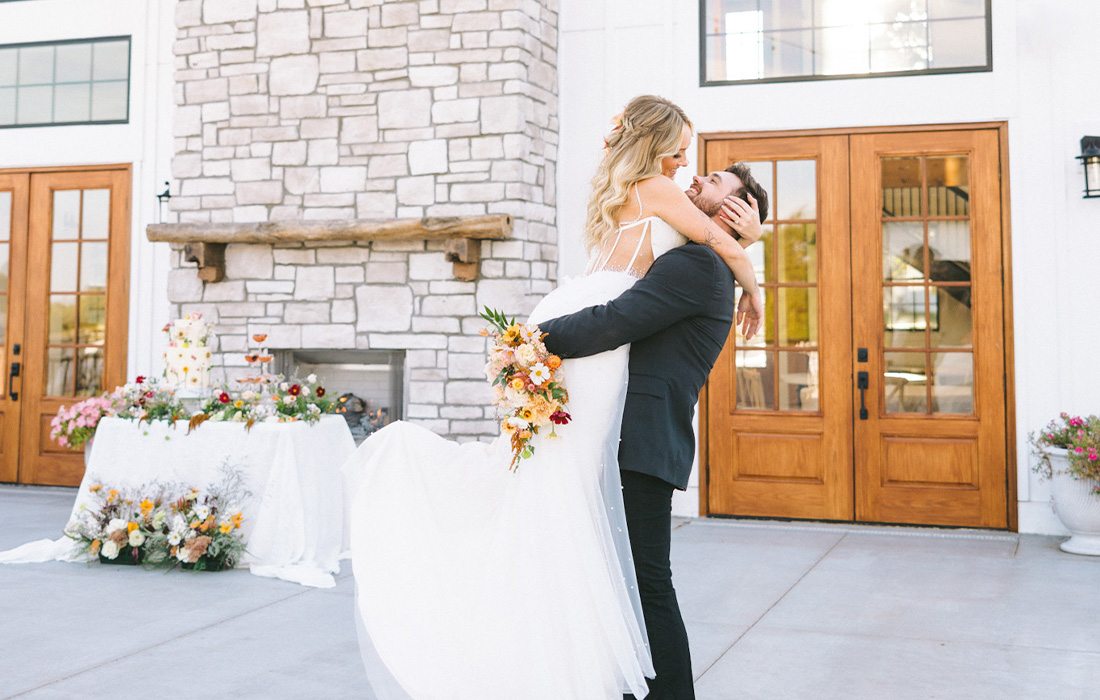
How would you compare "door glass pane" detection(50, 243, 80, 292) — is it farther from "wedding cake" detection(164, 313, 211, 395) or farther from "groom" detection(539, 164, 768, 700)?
"groom" detection(539, 164, 768, 700)

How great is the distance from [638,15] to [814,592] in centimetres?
422

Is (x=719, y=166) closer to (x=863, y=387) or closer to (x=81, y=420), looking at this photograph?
(x=863, y=387)

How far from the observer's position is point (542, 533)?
2.65 meters

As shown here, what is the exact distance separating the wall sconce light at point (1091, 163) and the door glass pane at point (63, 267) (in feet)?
24.2

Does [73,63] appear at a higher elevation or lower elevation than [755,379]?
higher

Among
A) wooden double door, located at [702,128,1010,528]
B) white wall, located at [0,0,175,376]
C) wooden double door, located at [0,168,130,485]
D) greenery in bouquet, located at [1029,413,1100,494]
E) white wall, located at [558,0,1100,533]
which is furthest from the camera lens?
wooden double door, located at [0,168,130,485]

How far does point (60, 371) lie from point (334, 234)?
9.95 feet

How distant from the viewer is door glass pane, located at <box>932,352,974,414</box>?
6621 mm

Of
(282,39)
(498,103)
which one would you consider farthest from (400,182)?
(282,39)

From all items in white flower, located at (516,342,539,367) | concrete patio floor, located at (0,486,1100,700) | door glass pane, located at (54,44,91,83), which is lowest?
concrete patio floor, located at (0,486,1100,700)

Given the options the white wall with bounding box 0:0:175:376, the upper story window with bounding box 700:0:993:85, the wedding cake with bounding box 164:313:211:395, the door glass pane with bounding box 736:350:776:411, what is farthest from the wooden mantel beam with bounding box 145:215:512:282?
the upper story window with bounding box 700:0:993:85

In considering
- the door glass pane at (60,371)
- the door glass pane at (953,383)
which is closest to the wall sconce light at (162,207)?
the door glass pane at (60,371)

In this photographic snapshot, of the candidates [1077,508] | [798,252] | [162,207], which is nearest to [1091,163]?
[798,252]

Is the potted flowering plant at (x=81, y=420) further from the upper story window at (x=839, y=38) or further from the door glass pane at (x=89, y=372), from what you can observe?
the upper story window at (x=839, y=38)
